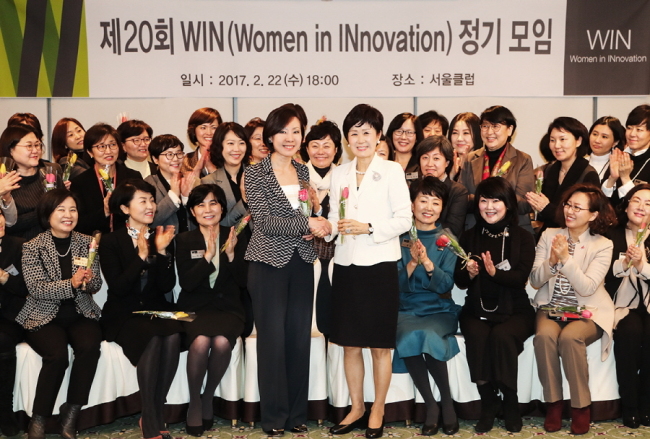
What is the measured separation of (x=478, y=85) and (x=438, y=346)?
3045mm

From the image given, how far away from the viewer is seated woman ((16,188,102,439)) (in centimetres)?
356

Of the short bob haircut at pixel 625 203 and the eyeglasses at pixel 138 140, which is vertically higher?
the eyeglasses at pixel 138 140

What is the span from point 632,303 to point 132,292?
287cm

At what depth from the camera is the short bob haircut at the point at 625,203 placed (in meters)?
3.99

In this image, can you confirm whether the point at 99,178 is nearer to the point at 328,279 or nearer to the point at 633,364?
the point at 328,279

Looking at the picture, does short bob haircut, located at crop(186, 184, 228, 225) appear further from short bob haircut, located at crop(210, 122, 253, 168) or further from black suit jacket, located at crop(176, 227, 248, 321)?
short bob haircut, located at crop(210, 122, 253, 168)

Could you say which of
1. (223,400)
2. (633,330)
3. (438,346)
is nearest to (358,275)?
(438,346)

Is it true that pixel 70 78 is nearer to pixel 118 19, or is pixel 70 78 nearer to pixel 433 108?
pixel 118 19

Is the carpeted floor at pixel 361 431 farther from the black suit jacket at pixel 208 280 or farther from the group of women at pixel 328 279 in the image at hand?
the black suit jacket at pixel 208 280

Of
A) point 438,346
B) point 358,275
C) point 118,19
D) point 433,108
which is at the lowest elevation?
point 438,346

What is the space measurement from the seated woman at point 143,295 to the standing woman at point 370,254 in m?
0.94

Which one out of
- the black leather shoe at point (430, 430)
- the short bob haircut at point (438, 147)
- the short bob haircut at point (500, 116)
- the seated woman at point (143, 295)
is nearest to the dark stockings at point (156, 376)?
the seated woman at point (143, 295)

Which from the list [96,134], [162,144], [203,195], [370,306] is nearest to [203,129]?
[162,144]

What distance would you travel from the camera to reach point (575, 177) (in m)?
4.39
